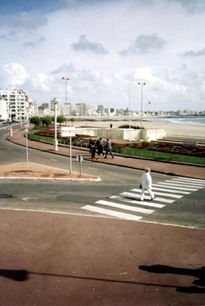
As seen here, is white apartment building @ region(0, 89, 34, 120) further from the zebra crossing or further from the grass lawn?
the zebra crossing

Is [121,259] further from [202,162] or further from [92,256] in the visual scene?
[202,162]

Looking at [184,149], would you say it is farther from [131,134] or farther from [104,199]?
[104,199]

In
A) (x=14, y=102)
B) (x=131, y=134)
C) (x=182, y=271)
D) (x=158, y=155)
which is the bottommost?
(x=182, y=271)

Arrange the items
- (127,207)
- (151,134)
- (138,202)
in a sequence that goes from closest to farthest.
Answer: (127,207) → (138,202) → (151,134)

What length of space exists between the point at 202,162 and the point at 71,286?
64.4 ft

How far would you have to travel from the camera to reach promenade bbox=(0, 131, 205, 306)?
552 centimetres

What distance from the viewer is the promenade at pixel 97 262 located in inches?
217

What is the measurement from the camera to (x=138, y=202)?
12.0 meters

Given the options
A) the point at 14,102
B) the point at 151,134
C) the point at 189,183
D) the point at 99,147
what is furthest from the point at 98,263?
the point at 14,102

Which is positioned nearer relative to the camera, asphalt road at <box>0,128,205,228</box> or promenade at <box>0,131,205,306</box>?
promenade at <box>0,131,205,306</box>

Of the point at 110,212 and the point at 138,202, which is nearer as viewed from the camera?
the point at 110,212

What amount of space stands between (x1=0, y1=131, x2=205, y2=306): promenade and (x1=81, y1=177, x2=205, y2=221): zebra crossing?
2.92 ft

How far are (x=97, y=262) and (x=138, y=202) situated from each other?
5.42 meters

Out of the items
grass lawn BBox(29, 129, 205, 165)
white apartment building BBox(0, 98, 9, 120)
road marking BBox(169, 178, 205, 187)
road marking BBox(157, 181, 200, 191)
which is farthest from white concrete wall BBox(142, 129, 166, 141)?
white apartment building BBox(0, 98, 9, 120)
